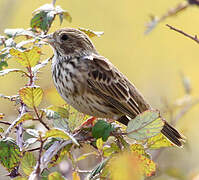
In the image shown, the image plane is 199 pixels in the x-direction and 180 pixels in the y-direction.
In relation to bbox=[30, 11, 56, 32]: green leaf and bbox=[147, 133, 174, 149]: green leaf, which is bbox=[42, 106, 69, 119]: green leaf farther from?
bbox=[30, 11, 56, 32]: green leaf

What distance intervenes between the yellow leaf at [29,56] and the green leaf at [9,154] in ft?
1.59

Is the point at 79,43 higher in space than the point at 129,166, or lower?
lower

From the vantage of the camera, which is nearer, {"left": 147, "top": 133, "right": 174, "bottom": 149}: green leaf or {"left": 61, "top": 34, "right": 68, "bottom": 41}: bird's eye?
{"left": 147, "top": 133, "right": 174, "bottom": 149}: green leaf

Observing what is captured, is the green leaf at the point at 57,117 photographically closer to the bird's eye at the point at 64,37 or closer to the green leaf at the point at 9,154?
the green leaf at the point at 9,154

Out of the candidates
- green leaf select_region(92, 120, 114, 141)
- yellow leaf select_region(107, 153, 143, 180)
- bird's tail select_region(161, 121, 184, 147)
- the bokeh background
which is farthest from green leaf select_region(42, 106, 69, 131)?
the bokeh background

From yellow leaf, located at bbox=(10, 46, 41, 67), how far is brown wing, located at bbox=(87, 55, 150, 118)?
128 cm

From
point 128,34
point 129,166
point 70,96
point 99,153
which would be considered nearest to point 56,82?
point 70,96

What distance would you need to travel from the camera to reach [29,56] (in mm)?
2729

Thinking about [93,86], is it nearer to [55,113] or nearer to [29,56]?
[29,56]

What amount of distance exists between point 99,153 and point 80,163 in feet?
6.71

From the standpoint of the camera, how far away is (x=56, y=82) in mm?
4023

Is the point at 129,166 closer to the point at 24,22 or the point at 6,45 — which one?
the point at 6,45

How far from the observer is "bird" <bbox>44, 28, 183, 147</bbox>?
152 inches

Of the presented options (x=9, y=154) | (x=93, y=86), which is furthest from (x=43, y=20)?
(x=9, y=154)
